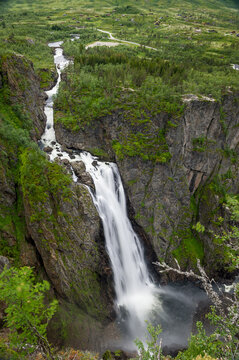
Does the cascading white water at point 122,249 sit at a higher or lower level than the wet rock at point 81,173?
lower

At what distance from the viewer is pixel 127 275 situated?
94.8ft

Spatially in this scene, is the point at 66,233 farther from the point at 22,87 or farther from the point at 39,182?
the point at 22,87

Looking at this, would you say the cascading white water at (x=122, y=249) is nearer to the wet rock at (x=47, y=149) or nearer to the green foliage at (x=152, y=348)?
the wet rock at (x=47, y=149)

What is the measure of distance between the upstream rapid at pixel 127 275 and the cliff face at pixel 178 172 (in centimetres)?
259

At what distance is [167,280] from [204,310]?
6038 millimetres

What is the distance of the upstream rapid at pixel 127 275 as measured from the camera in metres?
25.7

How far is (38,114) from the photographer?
33625 mm

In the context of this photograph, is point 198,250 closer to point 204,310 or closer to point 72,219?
point 204,310

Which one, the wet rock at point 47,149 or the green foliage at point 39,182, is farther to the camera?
the wet rock at point 47,149

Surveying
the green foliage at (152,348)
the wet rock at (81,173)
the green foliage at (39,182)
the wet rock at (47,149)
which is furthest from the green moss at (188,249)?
the wet rock at (47,149)

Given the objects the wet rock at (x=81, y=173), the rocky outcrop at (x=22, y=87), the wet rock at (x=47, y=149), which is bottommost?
the wet rock at (x=81, y=173)

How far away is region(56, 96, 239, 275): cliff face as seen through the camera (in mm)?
33344

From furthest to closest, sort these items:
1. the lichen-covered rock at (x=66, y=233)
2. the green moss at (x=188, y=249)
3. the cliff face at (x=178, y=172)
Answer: the cliff face at (x=178, y=172)
the green moss at (x=188, y=249)
the lichen-covered rock at (x=66, y=233)

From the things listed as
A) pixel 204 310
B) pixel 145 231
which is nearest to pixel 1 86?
pixel 145 231
